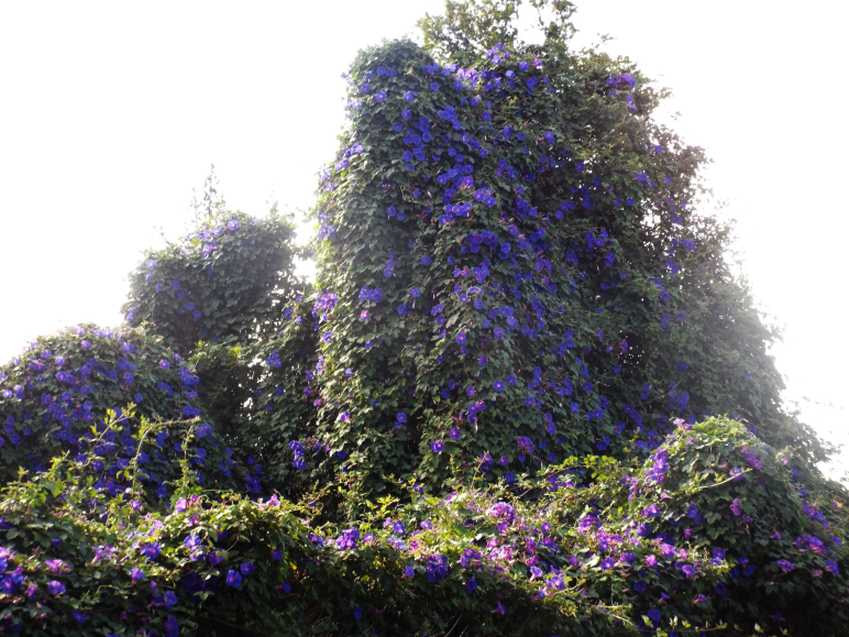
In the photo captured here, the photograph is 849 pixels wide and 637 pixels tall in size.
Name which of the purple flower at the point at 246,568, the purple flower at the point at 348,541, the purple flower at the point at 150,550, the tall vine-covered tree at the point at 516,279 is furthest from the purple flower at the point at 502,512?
the purple flower at the point at 150,550

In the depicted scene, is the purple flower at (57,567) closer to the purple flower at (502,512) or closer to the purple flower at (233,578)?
the purple flower at (233,578)

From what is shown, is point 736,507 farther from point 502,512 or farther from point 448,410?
point 448,410

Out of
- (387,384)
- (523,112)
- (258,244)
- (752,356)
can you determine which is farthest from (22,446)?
(752,356)

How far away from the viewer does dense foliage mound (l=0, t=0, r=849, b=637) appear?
366 cm

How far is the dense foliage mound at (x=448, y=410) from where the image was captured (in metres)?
3.66

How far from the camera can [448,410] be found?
683 cm

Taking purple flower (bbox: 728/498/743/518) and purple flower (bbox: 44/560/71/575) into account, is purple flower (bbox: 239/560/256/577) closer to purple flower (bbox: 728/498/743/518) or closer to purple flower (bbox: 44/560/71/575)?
purple flower (bbox: 44/560/71/575)

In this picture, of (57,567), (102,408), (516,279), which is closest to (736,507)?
(516,279)

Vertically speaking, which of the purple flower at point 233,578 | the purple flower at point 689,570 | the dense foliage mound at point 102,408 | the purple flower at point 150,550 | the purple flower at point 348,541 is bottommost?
the purple flower at point 233,578

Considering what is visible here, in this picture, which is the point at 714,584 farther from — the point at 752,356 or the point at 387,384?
the point at 752,356

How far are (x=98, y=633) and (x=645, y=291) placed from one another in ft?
20.5

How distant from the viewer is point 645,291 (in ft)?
27.0

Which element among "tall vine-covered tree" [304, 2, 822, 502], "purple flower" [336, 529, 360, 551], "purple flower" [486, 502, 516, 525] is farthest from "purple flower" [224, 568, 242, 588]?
"tall vine-covered tree" [304, 2, 822, 502]

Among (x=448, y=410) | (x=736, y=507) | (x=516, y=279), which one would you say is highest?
(x=516, y=279)
